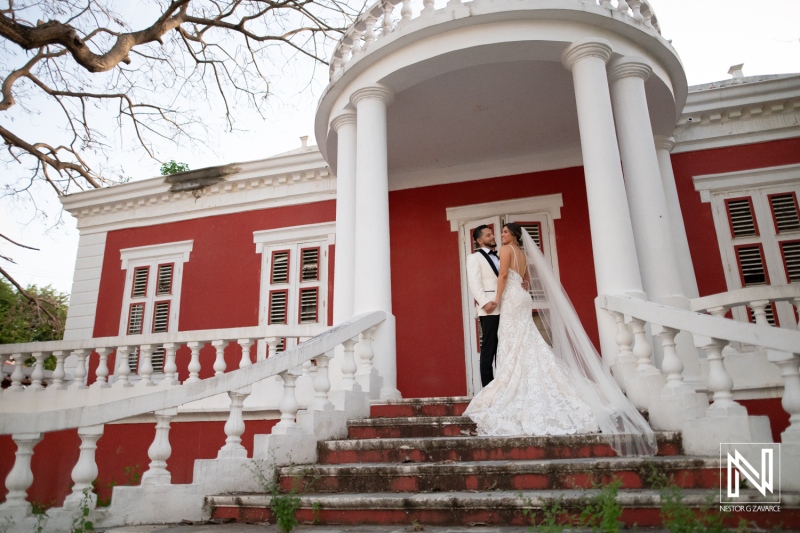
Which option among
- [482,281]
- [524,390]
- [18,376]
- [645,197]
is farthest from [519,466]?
[18,376]

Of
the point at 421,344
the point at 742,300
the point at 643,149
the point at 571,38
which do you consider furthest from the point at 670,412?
the point at 421,344

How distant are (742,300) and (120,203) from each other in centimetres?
1002

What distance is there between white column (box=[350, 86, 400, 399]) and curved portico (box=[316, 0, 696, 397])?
1 centimetres

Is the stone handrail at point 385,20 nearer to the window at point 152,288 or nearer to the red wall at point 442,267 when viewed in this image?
the red wall at point 442,267

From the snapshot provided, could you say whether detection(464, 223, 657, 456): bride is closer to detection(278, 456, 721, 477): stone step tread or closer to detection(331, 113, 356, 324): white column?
detection(278, 456, 721, 477): stone step tread

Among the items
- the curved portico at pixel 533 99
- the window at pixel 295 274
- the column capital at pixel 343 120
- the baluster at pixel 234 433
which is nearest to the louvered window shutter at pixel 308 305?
the window at pixel 295 274

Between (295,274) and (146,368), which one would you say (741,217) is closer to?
(295,274)

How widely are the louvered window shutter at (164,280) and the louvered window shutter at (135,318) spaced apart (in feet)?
1.37

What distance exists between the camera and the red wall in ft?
25.5

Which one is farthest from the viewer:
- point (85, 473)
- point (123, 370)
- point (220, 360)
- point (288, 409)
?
point (123, 370)

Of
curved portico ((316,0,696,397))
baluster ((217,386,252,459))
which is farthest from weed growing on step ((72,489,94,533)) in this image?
curved portico ((316,0,696,397))

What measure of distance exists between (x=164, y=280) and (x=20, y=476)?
6781 millimetres

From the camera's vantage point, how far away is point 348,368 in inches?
199

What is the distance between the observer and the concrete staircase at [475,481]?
2.94 meters
